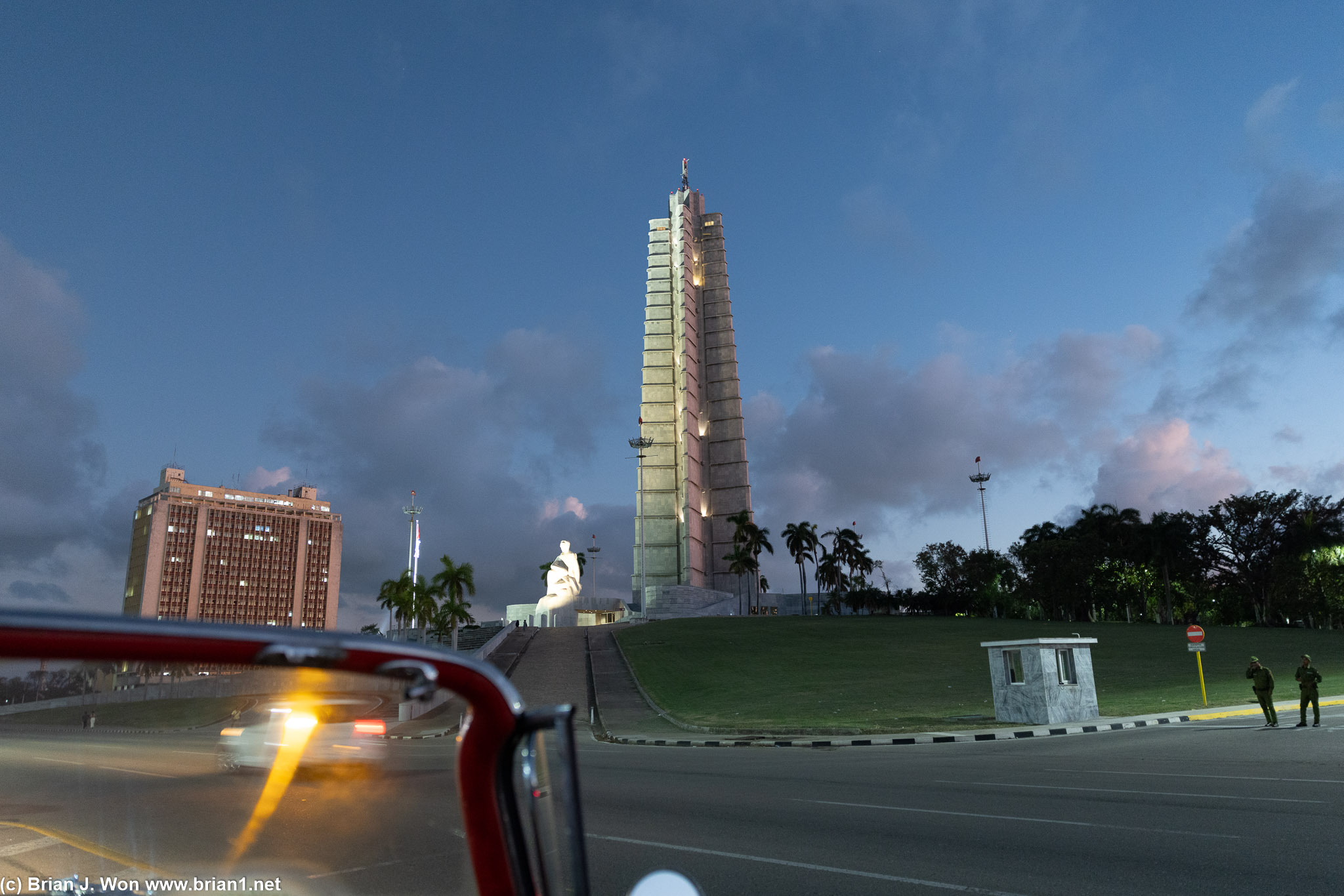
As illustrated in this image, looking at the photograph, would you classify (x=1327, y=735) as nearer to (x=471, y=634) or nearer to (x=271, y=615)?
(x=471, y=634)

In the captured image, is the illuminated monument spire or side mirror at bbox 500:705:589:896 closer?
side mirror at bbox 500:705:589:896

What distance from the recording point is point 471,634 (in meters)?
55.5

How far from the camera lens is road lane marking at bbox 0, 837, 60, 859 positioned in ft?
4.25

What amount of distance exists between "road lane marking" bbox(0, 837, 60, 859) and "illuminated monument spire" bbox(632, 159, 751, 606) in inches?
3112

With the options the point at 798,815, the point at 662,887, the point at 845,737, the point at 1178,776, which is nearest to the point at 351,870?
the point at 662,887

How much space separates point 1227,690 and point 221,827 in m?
31.7

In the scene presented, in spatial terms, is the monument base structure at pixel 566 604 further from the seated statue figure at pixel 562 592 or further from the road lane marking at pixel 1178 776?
the road lane marking at pixel 1178 776

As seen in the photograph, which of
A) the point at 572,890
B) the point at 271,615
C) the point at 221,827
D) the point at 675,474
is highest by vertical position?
the point at 675,474

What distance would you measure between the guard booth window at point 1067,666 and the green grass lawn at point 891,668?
148 centimetres

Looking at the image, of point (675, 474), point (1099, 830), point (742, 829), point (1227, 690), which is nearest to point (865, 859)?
point (742, 829)

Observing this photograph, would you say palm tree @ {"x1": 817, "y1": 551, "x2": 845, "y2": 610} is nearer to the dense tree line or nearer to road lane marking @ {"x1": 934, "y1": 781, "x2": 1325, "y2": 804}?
the dense tree line

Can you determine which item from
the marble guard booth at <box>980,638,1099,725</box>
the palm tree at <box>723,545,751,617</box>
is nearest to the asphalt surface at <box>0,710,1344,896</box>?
the marble guard booth at <box>980,638,1099,725</box>

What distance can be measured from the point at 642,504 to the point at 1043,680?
66448mm

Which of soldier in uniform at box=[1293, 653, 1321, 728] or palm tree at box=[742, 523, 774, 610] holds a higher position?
palm tree at box=[742, 523, 774, 610]
